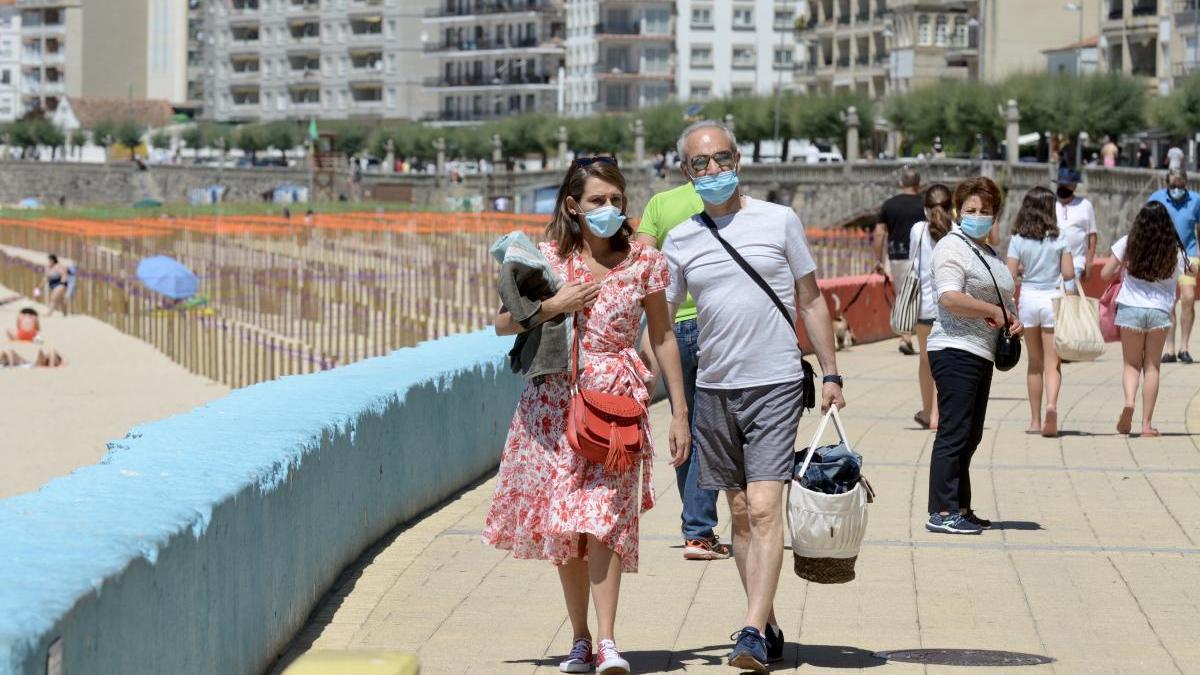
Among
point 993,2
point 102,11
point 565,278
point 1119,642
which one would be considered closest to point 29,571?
point 565,278

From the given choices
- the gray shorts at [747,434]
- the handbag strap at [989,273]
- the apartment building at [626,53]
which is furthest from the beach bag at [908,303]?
the apartment building at [626,53]

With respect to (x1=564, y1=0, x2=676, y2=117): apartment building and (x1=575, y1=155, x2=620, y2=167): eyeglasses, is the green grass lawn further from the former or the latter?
(x1=575, y1=155, x2=620, y2=167): eyeglasses

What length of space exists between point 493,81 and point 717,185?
124300 mm

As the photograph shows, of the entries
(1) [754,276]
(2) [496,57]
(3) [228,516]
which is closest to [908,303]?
(1) [754,276]

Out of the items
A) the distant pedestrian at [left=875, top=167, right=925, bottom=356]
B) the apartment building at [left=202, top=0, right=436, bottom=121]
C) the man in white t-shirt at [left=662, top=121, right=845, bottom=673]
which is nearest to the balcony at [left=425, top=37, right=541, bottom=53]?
the apartment building at [left=202, top=0, right=436, bottom=121]

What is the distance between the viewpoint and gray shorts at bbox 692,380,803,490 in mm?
6637

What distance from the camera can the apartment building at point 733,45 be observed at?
391ft

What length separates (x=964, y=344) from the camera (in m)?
9.55

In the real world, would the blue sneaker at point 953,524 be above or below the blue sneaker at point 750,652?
below

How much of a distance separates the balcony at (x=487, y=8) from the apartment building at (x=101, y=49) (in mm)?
26848

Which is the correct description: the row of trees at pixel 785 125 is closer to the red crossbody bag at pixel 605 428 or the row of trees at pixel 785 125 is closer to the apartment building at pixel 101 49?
the apartment building at pixel 101 49

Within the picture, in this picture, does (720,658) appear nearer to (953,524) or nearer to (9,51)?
(953,524)

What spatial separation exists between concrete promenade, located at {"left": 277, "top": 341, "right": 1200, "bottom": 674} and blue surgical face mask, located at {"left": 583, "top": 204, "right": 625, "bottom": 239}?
1405 mm

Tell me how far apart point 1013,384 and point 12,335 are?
72.3 ft
